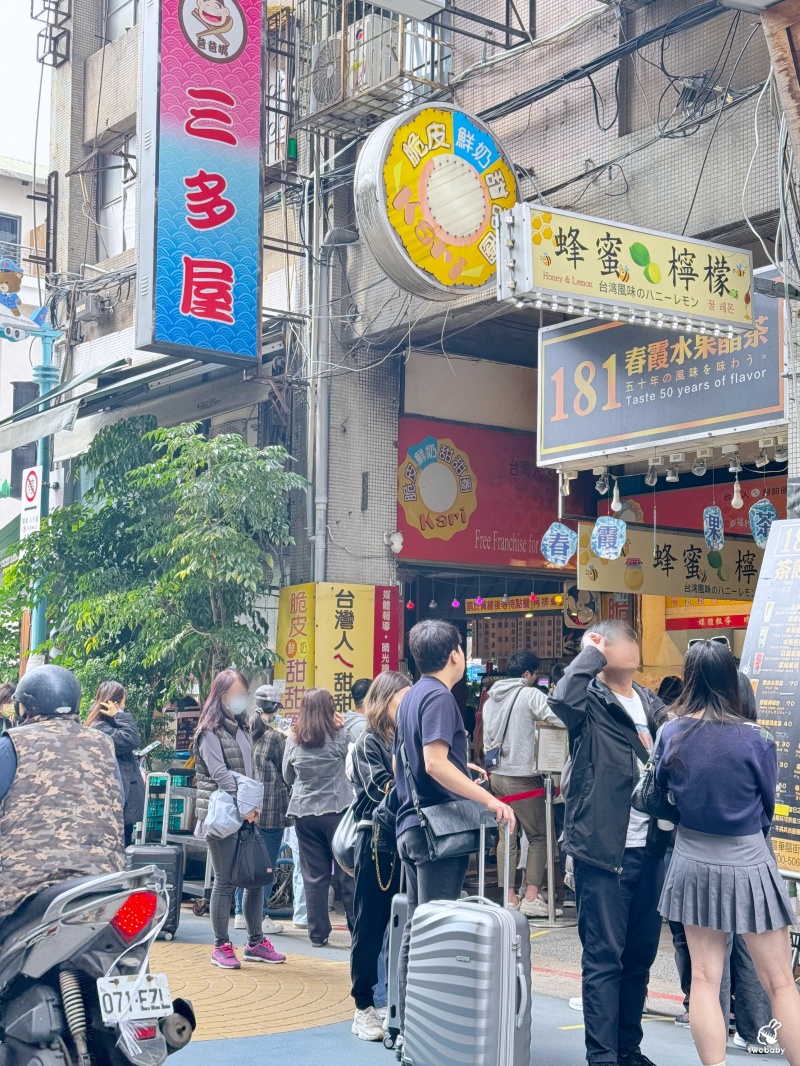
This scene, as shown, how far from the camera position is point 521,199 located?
9867 millimetres

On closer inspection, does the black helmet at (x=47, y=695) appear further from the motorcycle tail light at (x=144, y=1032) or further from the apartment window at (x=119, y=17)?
the apartment window at (x=119, y=17)

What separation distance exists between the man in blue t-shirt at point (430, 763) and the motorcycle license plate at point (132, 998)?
1.19 metres

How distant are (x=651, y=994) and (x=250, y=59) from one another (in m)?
8.81

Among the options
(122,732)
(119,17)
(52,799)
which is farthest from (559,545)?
(119,17)

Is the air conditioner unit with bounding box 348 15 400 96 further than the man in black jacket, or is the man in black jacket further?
the air conditioner unit with bounding box 348 15 400 96

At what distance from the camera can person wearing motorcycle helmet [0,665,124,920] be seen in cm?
462

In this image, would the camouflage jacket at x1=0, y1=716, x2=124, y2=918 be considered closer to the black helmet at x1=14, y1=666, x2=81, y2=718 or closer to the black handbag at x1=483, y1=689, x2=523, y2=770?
the black helmet at x1=14, y1=666, x2=81, y2=718

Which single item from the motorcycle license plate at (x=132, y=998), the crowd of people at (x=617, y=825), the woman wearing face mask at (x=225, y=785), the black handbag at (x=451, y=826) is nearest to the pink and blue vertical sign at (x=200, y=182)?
the woman wearing face mask at (x=225, y=785)

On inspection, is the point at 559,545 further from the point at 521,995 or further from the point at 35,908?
the point at 35,908

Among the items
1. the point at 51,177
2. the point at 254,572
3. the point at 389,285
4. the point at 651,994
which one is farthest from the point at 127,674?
the point at 51,177

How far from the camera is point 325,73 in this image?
12.4 meters

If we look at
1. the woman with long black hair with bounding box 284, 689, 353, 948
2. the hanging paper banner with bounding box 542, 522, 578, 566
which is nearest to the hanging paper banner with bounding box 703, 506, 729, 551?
the hanging paper banner with bounding box 542, 522, 578, 566

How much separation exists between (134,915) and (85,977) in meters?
0.29

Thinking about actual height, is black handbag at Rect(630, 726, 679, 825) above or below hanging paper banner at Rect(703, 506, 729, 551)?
below
